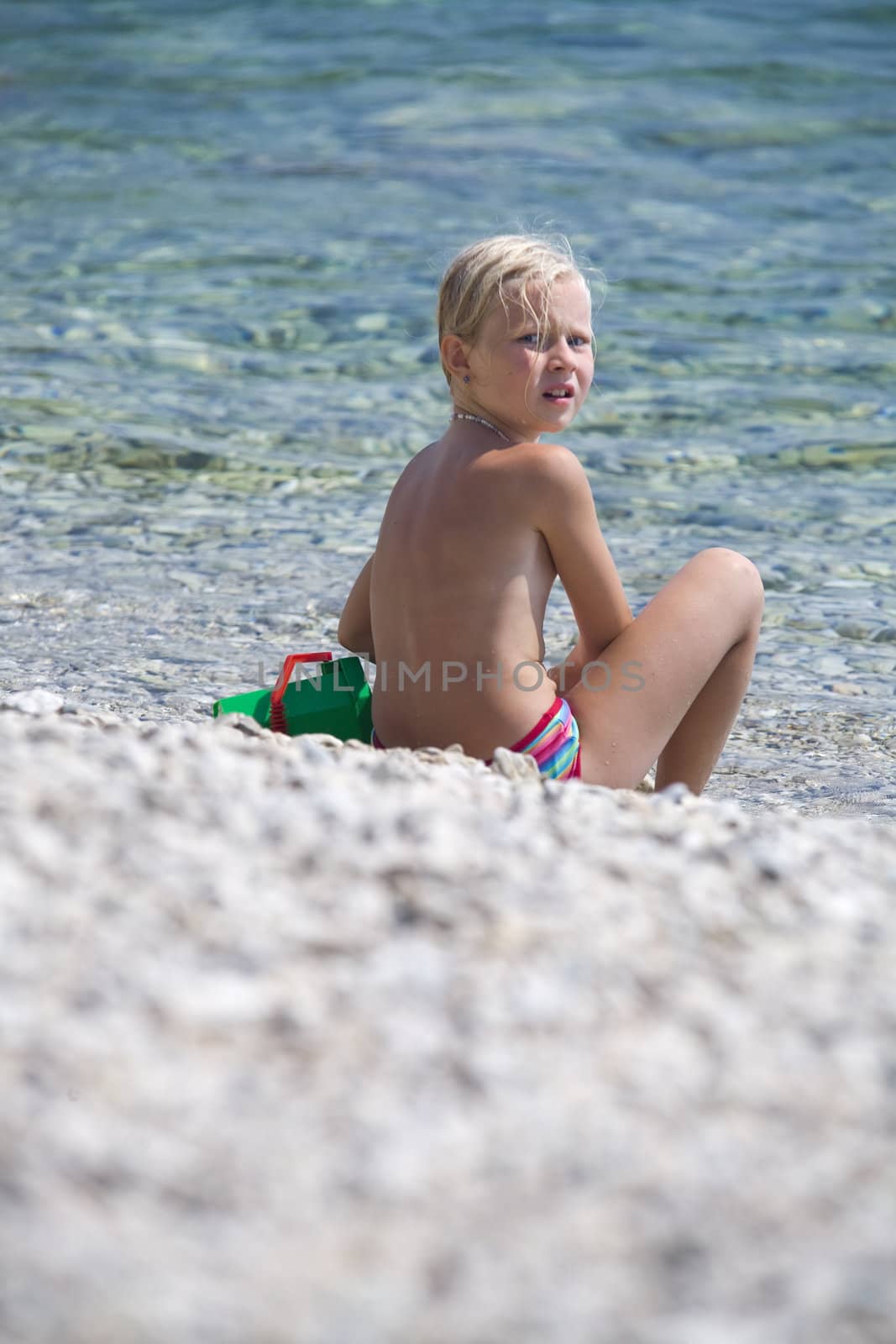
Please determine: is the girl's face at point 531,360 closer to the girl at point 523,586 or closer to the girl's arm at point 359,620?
the girl at point 523,586

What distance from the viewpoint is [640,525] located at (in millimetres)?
5398

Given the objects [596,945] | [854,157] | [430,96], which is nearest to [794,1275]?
[596,945]

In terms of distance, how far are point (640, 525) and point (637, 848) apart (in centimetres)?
351

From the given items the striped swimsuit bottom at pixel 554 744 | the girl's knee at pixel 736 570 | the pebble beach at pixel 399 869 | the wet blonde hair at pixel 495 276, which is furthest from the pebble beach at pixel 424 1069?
the wet blonde hair at pixel 495 276

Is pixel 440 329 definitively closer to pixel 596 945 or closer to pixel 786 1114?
pixel 596 945

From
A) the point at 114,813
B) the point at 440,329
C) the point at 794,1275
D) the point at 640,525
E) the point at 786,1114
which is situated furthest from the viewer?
the point at 640,525

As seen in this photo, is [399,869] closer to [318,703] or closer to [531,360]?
[318,703]

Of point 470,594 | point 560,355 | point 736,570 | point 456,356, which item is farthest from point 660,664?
point 456,356

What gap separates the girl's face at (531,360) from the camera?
286cm

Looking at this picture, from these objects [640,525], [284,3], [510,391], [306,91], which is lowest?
[640,525]

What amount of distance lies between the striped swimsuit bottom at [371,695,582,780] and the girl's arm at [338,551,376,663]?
1.67 feet

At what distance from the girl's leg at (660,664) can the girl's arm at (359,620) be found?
1.73 ft

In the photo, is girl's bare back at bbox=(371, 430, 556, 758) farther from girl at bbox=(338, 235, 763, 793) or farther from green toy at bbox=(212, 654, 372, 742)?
green toy at bbox=(212, 654, 372, 742)

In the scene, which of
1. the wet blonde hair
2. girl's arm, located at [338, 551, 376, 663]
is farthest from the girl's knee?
girl's arm, located at [338, 551, 376, 663]
